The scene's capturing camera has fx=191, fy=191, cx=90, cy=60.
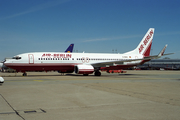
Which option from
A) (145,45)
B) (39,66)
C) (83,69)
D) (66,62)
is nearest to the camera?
(39,66)

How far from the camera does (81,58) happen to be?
33.0 metres

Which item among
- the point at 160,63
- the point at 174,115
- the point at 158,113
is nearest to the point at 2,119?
the point at 158,113

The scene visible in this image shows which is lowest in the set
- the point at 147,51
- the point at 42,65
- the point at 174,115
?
the point at 174,115

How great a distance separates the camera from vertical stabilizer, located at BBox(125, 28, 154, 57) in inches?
1538

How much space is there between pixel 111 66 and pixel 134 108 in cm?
2817

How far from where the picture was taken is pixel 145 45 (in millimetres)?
39250

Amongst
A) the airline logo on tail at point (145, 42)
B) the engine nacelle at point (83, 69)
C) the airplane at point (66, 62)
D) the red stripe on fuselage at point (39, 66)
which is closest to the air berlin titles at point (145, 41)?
the airline logo on tail at point (145, 42)

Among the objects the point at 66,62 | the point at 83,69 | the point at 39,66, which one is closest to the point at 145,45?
the point at 83,69

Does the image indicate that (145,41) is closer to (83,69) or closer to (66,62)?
(83,69)

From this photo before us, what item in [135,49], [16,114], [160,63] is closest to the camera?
[16,114]

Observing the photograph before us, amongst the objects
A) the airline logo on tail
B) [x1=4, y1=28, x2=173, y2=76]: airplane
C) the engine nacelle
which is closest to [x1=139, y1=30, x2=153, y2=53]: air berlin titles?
the airline logo on tail

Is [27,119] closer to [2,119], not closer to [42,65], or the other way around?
[2,119]

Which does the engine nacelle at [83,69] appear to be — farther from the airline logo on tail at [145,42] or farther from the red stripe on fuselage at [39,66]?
the airline logo on tail at [145,42]

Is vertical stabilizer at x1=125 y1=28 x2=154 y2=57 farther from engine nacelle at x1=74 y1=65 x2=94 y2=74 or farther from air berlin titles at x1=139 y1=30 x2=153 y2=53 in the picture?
engine nacelle at x1=74 y1=65 x2=94 y2=74
